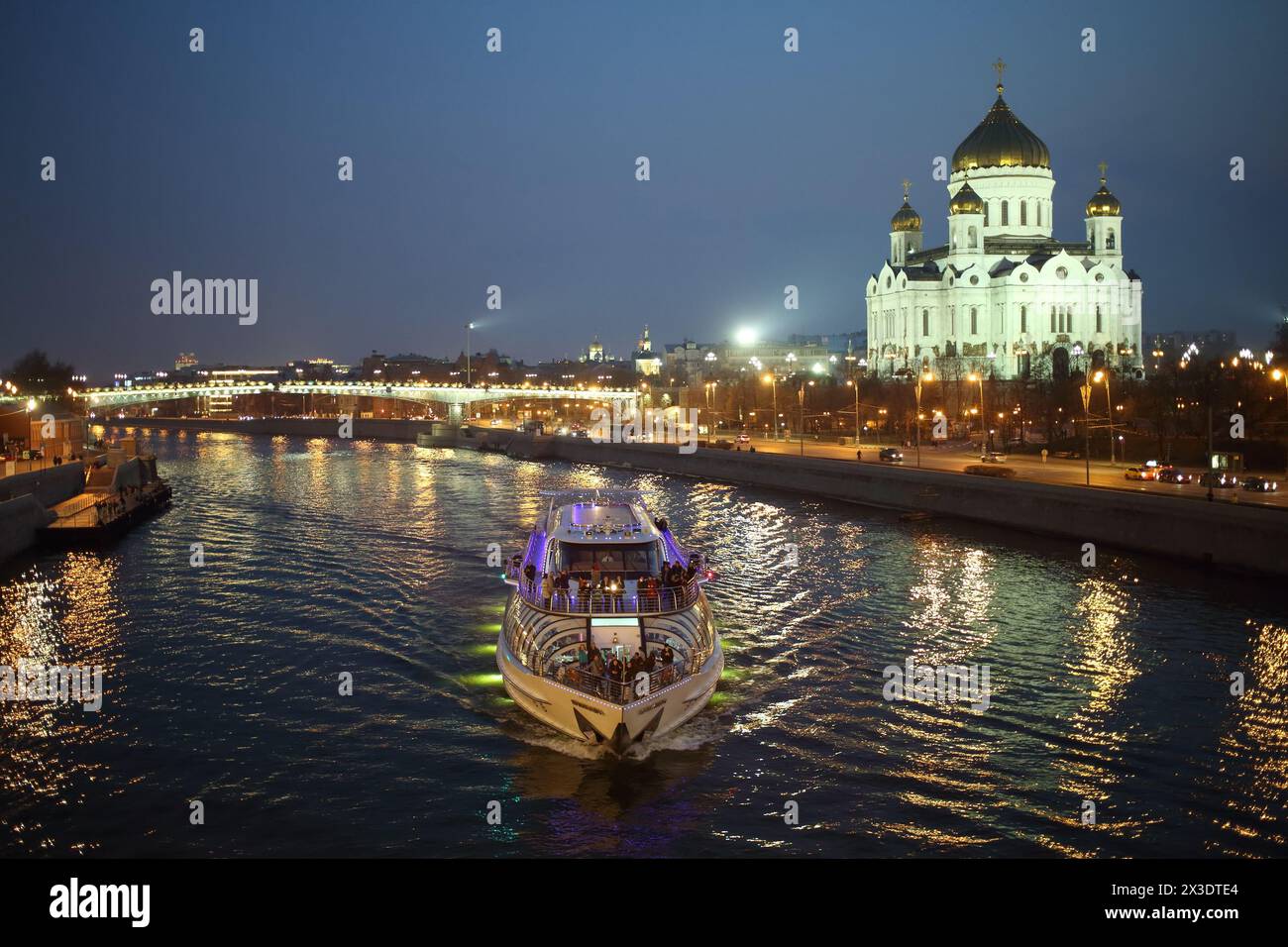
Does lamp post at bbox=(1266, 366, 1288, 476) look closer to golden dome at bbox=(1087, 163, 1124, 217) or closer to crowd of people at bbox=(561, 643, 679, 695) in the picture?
crowd of people at bbox=(561, 643, 679, 695)

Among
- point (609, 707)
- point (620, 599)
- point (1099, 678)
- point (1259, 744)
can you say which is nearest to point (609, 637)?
point (620, 599)

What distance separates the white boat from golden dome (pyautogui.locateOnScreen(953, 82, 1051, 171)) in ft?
235

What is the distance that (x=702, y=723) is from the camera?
1622 centimetres

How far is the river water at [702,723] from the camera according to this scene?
42.3 feet

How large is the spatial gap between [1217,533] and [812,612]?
1042 cm

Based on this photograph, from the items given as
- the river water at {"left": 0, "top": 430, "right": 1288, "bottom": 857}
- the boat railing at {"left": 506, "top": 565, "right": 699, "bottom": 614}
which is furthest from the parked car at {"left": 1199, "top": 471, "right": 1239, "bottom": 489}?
the boat railing at {"left": 506, "top": 565, "right": 699, "bottom": 614}

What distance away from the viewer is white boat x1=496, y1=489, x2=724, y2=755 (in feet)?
48.8

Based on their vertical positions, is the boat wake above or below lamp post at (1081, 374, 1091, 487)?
below

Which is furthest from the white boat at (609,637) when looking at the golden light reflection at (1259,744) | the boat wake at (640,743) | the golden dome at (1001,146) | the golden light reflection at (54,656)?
the golden dome at (1001,146)

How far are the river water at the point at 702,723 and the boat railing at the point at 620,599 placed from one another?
154 centimetres

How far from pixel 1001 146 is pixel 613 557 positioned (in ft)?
242

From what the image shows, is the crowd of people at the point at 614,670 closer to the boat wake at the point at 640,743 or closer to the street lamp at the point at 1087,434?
the boat wake at the point at 640,743
